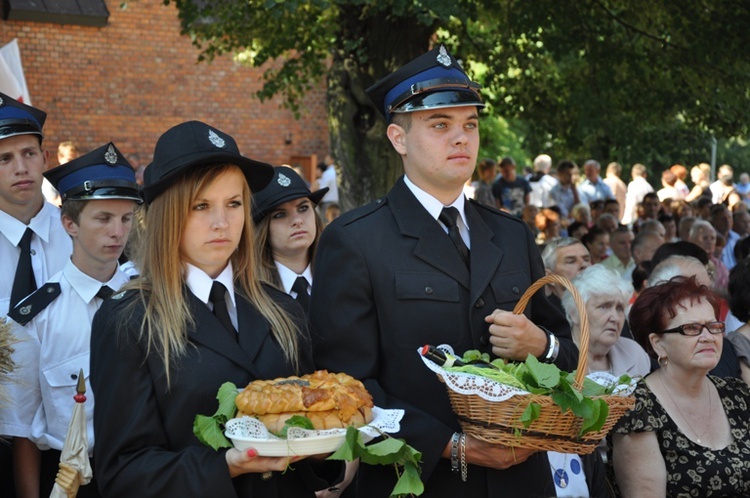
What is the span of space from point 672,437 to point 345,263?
76.5 inches

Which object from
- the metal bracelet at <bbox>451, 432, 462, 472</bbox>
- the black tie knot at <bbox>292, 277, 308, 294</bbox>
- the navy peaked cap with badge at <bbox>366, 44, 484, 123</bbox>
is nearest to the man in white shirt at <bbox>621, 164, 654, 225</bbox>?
the black tie knot at <bbox>292, 277, 308, 294</bbox>

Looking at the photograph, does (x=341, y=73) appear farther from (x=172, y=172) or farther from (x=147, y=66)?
(x=147, y=66)

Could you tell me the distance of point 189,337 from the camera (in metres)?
3.06

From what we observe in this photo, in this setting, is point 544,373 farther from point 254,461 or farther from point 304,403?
point 254,461

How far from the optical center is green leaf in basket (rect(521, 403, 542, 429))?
285 cm

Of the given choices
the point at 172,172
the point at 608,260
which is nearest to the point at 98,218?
the point at 172,172

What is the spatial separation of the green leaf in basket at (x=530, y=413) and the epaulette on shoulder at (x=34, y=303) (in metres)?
2.24

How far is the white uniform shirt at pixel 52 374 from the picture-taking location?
4059 millimetres

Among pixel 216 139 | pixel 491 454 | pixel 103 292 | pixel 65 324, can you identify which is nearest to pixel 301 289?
pixel 103 292

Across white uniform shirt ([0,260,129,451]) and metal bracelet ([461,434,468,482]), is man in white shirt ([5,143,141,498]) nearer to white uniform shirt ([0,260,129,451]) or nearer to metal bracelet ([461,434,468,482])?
white uniform shirt ([0,260,129,451])

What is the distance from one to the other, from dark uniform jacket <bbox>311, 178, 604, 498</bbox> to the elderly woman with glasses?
1.11 metres

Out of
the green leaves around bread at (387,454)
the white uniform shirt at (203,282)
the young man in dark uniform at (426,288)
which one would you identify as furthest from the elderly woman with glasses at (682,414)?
the white uniform shirt at (203,282)

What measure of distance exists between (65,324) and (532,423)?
2163 millimetres

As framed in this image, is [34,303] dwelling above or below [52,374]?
above
